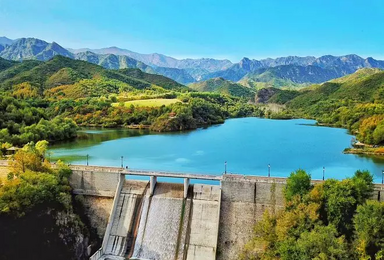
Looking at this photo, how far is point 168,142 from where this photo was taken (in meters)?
76.4

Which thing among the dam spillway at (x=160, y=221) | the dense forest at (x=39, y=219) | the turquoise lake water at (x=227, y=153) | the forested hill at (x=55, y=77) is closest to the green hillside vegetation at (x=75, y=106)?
the forested hill at (x=55, y=77)

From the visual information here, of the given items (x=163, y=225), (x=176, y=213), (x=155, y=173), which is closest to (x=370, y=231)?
(x=176, y=213)

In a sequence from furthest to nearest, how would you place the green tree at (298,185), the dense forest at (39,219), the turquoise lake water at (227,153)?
the turquoise lake water at (227,153), the green tree at (298,185), the dense forest at (39,219)

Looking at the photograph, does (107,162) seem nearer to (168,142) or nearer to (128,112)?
(168,142)

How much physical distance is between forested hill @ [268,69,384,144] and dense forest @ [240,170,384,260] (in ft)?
152

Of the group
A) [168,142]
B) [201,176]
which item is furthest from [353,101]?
[201,176]

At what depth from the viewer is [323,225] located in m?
26.7

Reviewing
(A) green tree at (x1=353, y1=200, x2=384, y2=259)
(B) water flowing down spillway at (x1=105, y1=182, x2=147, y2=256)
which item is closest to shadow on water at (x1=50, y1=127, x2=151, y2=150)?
(B) water flowing down spillway at (x1=105, y1=182, x2=147, y2=256)

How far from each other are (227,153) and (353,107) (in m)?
74.0

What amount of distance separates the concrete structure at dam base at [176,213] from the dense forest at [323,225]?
5.00ft

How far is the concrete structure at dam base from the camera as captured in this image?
29.9m

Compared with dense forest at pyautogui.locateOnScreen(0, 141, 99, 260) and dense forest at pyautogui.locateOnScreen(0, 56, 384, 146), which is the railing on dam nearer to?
dense forest at pyautogui.locateOnScreen(0, 141, 99, 260)

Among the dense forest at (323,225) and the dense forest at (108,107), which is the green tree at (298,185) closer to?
the dense forest at (323,225)

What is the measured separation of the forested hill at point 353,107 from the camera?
236 feet
